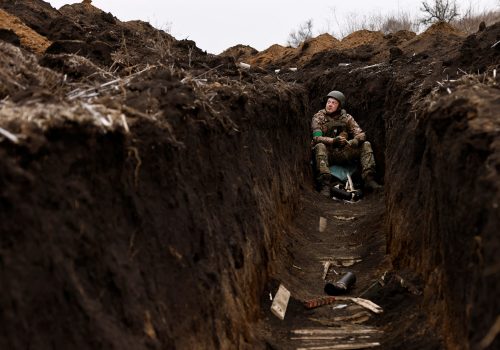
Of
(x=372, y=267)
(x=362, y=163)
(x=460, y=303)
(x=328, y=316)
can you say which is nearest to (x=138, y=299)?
(x=460, y=303)

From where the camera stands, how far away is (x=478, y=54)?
9008 mm

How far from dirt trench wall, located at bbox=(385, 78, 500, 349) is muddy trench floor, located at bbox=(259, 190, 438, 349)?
0.33 m

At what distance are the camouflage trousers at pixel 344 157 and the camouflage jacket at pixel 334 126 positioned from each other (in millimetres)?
316

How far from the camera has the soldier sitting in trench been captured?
12.1 metres

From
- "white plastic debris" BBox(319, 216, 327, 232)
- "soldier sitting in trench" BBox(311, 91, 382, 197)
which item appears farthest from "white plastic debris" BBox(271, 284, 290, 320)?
"soldier sitting in trench" BBox(311, 91, 382, 197)

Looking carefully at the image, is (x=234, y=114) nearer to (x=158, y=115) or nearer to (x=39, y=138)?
(x=158, y=115)

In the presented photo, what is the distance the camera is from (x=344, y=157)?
12.6 m

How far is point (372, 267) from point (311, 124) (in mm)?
6293

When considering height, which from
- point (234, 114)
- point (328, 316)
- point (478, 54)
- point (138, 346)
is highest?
point (478, 54)

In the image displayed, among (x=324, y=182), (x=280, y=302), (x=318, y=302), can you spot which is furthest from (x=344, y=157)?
(x=280, y=302)

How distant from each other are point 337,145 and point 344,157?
30cm

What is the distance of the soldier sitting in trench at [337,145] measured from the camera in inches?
476

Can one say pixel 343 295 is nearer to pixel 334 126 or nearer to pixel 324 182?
pixel 324 182

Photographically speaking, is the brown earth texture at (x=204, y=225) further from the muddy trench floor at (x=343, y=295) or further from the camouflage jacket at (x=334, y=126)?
the camouflage jacket at (x=334, y=126)
